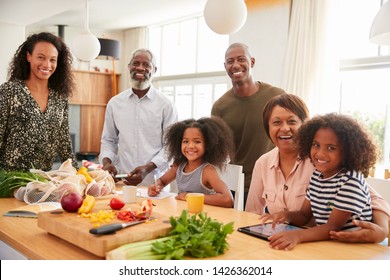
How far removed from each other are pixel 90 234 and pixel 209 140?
1.20 meters

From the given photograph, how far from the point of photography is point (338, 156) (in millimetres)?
1527

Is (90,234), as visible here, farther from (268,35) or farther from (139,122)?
(268,35)

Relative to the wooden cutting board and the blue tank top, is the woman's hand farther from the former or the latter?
the blue tank top

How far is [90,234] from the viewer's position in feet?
4.21

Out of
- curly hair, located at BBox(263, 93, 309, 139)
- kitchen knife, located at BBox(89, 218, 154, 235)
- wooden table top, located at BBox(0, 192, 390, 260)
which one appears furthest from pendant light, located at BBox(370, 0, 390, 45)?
kitchen knife, located at BBox(89, 218, 154, 235)

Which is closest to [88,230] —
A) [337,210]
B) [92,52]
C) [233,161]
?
[337,210]

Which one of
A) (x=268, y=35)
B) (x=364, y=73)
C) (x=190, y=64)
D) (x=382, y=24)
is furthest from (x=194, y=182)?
(x=190, y=64)

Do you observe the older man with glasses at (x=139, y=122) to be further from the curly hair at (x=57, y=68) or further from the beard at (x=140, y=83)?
the curly hair at (x=57, y=68)

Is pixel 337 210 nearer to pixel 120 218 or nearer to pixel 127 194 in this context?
pixel 120 218

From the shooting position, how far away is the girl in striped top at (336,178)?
1465 mm

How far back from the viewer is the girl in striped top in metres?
1.46

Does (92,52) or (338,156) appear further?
(92,52)

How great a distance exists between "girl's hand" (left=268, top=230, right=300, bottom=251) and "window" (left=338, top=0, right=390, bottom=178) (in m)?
3.77

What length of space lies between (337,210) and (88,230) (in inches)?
34.5
